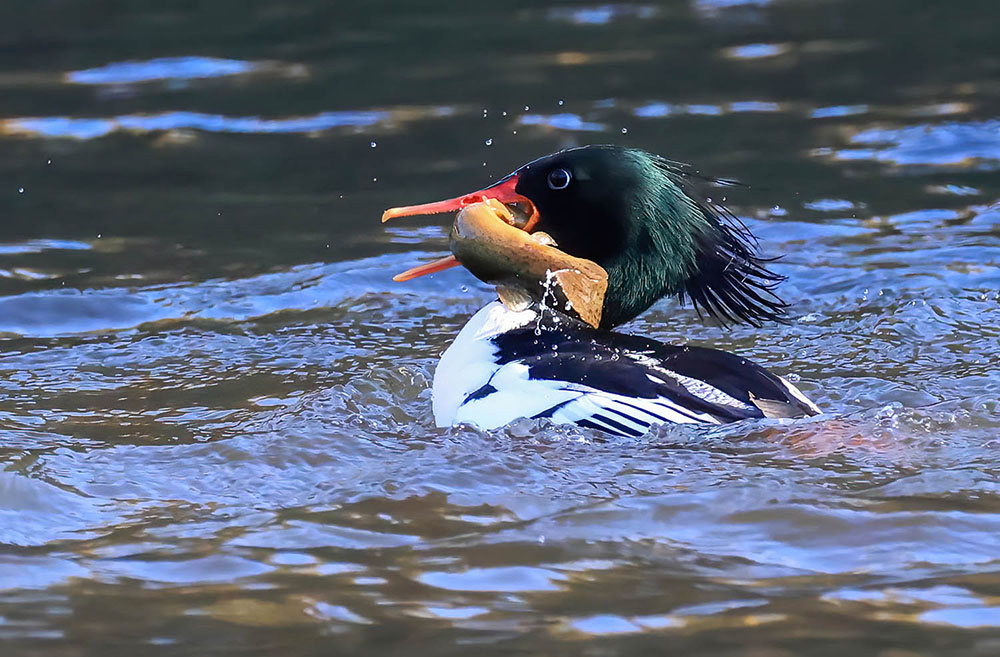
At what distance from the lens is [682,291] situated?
5086mm

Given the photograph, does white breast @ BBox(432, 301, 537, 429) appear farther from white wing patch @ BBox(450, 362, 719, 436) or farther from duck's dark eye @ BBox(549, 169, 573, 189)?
duck's dark eye @ BBox(549, 169, 573, 189)

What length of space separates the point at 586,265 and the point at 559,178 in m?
0.31

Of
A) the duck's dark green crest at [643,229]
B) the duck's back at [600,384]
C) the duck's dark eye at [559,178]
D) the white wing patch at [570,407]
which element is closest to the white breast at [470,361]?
the duck's back at [600,384]

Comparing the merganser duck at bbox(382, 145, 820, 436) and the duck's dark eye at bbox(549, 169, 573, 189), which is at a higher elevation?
the duck's dark eye at bbox(549, 169, 573, 189)

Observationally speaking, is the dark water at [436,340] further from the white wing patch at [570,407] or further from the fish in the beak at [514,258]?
the fish in the beak at [514,258]

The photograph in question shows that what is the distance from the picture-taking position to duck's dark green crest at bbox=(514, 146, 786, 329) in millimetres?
4965

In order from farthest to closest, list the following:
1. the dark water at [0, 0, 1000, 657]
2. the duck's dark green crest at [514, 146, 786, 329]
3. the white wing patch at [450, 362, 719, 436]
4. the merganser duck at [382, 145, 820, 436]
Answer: the duck's dark green crest at [514, 146, 786, 329]
the merganser duck at [382, 145, 820, 436]
the white wing patch at [450, 362, 719, 436]
the dark water at [0, 0, 1000, 657]

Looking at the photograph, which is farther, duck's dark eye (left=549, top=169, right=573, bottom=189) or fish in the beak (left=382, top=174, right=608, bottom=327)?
duck's dark eye (left=549, top=169, right=573, bottom=189)

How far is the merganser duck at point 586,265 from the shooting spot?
4.74 m

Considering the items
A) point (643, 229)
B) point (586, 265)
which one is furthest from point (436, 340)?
point (643, 229)

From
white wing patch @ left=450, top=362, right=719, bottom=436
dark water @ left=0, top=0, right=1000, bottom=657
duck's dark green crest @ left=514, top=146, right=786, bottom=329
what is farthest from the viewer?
duck's dark green crest @ left=514, top=146, right=786, bottom=329

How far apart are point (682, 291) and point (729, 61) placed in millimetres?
5505

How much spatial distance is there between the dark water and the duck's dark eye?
92 centimetres

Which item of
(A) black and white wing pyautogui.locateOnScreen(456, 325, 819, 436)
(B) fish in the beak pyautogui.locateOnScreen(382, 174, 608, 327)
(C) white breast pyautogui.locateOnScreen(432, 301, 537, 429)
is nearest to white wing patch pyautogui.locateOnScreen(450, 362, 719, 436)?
(A) black and white wing pyautogui.locateOnScreen(456, 325, 819, 436)
